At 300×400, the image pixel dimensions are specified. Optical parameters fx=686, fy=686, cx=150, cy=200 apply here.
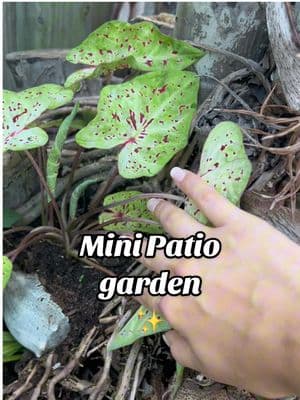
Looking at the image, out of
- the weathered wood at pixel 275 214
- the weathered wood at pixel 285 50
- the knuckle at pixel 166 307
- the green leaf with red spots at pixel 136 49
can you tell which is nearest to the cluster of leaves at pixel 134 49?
the green leaf with red spots at pixel 136 49

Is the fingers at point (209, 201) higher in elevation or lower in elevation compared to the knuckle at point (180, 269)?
higher

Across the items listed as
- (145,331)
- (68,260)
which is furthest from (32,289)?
(145,331)

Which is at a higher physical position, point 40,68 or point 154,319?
point 40,68

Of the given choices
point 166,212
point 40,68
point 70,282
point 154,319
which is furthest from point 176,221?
point 40,68

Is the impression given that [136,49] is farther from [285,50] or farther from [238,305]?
[238,305]

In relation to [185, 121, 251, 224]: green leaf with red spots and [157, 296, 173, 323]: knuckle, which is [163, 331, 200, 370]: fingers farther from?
[185, 121, 251, 224]: green leaf with red spots

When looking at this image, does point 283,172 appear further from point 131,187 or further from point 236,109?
point 131,187

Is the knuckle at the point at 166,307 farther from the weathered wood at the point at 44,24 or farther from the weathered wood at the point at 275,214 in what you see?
the weathered wood at the point at 44,24
